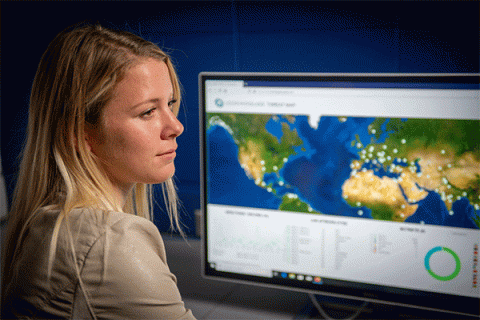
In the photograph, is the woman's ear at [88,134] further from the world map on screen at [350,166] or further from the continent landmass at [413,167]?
the continent landmass at [413,167]

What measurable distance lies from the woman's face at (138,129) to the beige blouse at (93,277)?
0.45 ft

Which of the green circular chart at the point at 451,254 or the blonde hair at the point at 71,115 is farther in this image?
the green circular chart at the point at 451,254

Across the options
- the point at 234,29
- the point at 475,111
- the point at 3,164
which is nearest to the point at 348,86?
the point at 475,111

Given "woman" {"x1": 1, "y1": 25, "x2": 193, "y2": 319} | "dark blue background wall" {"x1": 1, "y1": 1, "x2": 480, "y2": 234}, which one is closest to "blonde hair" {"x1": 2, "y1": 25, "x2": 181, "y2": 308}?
"woman" {"x1": 1, "y1": 25, "x2": 193, "y2": 319}

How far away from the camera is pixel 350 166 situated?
926mm

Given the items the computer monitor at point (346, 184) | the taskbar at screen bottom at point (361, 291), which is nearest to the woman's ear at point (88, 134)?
the computer monitor at point (346, 184)

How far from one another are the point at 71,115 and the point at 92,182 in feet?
0.40

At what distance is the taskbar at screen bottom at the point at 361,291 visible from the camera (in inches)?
34.4

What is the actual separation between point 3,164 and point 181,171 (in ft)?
2.41

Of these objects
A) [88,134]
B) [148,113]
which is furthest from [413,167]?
[88,134]

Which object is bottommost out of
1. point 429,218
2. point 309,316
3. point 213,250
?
point 309,316

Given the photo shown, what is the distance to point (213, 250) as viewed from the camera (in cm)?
105

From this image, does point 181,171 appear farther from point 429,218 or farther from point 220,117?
point 429,218

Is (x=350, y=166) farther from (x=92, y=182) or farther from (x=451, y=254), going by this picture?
(x=92, y=182)
